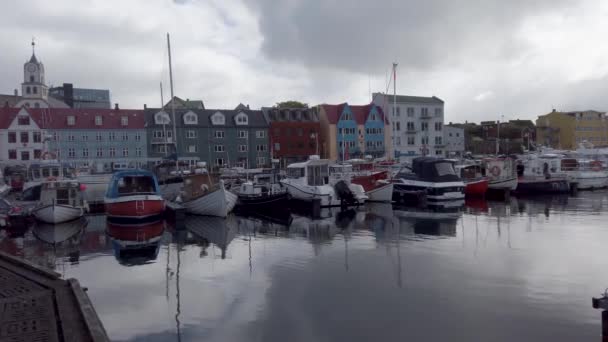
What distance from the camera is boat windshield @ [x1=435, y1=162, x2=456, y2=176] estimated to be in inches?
1543

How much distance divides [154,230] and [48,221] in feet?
23.1

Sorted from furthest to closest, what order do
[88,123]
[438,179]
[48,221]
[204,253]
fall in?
[88,123] < [438,179] < [48,221] < [204,253]

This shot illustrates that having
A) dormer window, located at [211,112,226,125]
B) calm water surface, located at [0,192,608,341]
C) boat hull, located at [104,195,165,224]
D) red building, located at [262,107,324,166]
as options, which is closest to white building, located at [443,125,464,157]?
red building, located at [262,107,324,166]

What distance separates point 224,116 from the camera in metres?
65.8

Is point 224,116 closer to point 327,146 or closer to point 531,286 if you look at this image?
point 327,146

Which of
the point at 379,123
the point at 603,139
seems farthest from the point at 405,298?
the point at 603,139

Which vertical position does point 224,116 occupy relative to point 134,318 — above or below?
above

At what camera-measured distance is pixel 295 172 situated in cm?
3856

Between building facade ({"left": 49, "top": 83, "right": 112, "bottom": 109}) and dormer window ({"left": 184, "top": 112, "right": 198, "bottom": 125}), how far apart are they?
124 feet

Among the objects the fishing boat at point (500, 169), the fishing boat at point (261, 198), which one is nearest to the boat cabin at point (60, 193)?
the fishing boat at point (261, 198)

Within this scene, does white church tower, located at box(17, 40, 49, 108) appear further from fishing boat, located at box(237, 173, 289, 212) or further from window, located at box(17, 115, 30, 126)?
fishing boat, located at box(237, 173, 289, 212)

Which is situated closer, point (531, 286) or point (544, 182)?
point (531, 286)

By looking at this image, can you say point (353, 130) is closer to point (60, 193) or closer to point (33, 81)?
point (60, 193)

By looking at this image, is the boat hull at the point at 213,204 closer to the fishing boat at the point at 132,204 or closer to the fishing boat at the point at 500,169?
the fishing boat at the point at 132,204
